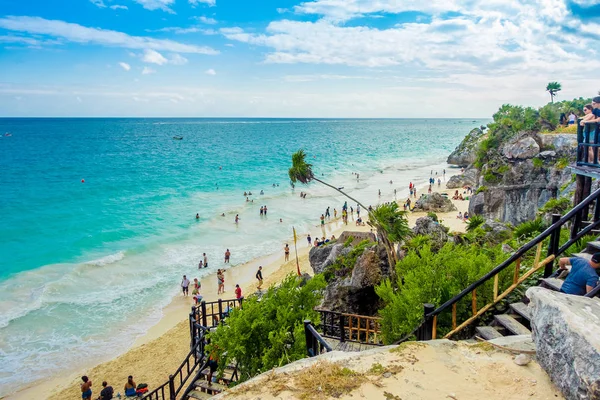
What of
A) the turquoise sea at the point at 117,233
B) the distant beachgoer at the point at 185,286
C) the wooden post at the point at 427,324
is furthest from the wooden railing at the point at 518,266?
the distant beachgoer at the point at 185,286

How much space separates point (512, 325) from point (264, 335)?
175 inches

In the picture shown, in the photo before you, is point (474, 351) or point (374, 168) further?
point (374, 168)

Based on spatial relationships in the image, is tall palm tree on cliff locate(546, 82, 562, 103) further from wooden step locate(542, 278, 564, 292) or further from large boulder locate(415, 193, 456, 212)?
wooden step locate(542, 278, 564, 292)

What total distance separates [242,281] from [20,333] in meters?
13.1

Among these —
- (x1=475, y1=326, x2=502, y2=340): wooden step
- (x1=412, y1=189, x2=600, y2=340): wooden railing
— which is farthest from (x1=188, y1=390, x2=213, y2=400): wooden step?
(x1=475, y1=326, x2=502, y2=340): wooden step

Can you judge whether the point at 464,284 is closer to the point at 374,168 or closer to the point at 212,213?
the point at 212,213

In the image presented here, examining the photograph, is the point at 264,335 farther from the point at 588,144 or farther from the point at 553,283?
the point at 588,144

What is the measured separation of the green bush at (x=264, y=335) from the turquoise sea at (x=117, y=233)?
14894 mm

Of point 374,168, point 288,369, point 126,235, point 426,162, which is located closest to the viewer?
point 288,369

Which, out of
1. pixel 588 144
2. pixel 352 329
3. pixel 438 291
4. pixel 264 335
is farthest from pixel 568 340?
pixel 352 329

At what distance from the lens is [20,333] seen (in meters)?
21.6

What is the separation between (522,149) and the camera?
2559 centimetres

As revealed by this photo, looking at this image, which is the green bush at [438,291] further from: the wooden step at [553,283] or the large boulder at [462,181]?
the large boulder at [462,181]

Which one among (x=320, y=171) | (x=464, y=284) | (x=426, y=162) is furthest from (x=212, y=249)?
(x=426, y=162)
